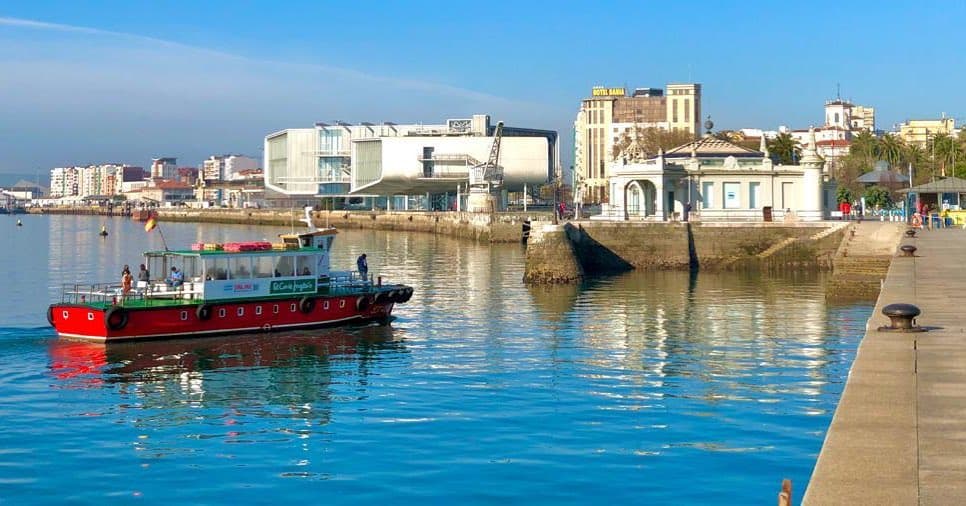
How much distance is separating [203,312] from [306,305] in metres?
3.90

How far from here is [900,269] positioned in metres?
40.7

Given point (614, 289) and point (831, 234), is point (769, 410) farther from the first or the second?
point (831, 234)

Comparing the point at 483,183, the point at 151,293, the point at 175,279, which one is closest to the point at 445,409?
the point at 175,279

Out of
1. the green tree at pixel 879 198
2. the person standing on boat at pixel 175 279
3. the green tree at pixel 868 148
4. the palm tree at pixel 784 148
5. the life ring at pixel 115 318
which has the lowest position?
the life ring at pixel 115 318

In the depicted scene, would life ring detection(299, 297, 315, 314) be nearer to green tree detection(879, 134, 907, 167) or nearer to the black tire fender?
the black tire fender

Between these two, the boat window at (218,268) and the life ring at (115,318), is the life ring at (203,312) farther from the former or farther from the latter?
the life ring at (115,318)

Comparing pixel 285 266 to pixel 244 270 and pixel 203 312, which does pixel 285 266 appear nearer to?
pixel 244 270

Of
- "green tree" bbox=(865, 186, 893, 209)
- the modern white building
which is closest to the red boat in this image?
"green tree" bbox=(865, 186, 893, 209)

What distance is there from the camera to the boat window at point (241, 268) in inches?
1563

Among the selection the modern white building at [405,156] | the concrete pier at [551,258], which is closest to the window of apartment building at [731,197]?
the concrete pier at [551,258]

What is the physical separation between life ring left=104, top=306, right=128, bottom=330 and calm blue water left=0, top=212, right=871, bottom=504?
2.24 feet

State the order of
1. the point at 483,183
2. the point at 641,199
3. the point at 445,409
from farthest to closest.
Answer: the point at 483,183, the point at 641,199, the point at 445,409

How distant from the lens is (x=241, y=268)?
39.9 metres

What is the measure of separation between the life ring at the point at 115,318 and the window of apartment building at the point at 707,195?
148ft
